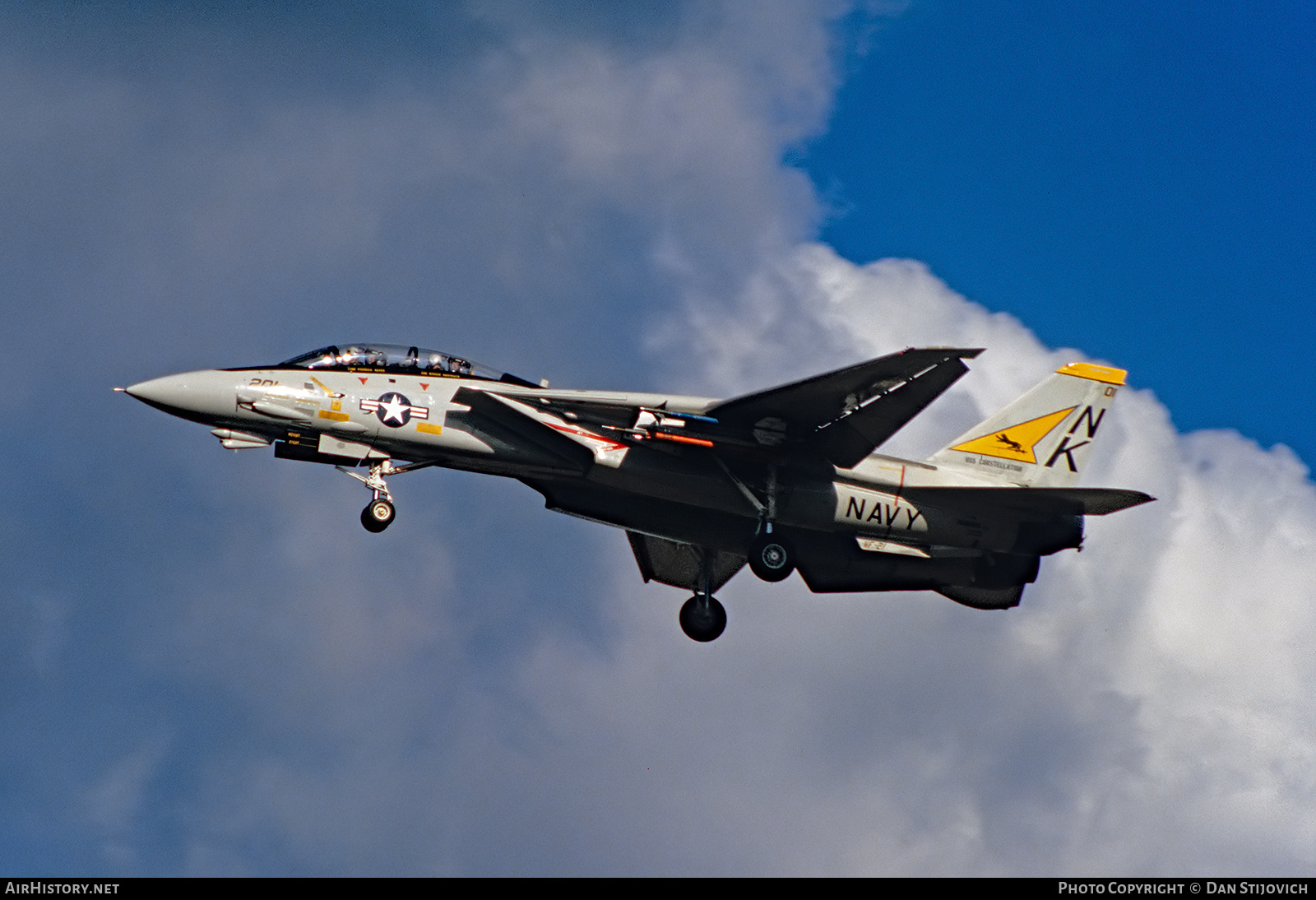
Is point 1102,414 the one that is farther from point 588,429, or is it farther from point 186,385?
point 186,385

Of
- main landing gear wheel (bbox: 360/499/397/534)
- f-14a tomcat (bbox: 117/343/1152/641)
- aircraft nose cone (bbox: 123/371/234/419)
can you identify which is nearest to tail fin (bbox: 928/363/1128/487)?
f-14a tomcat (bbox: 117/343/1152/641)

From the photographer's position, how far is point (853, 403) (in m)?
22.5

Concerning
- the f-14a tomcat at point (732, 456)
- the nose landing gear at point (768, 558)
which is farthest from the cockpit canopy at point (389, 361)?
the nose landing gear at point (768, 558)

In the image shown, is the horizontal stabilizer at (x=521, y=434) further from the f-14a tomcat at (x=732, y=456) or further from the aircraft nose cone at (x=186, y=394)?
the aircraft nose cone at (x=186, y=394)

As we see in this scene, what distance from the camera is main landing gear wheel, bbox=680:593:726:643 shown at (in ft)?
88.3

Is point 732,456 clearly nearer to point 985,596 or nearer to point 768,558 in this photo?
point 768,558

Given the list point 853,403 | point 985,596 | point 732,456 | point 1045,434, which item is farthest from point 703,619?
point 1045,434

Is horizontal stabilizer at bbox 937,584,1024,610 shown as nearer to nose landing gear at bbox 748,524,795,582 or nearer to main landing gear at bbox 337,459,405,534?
nose landing gear at bbox 748,524,795,582

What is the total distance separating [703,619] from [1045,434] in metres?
6.93

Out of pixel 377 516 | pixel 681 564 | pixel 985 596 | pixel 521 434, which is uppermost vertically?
pixel 681 564

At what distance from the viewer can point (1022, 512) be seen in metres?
24.6

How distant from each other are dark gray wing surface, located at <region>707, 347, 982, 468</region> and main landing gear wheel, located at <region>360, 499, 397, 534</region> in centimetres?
516
